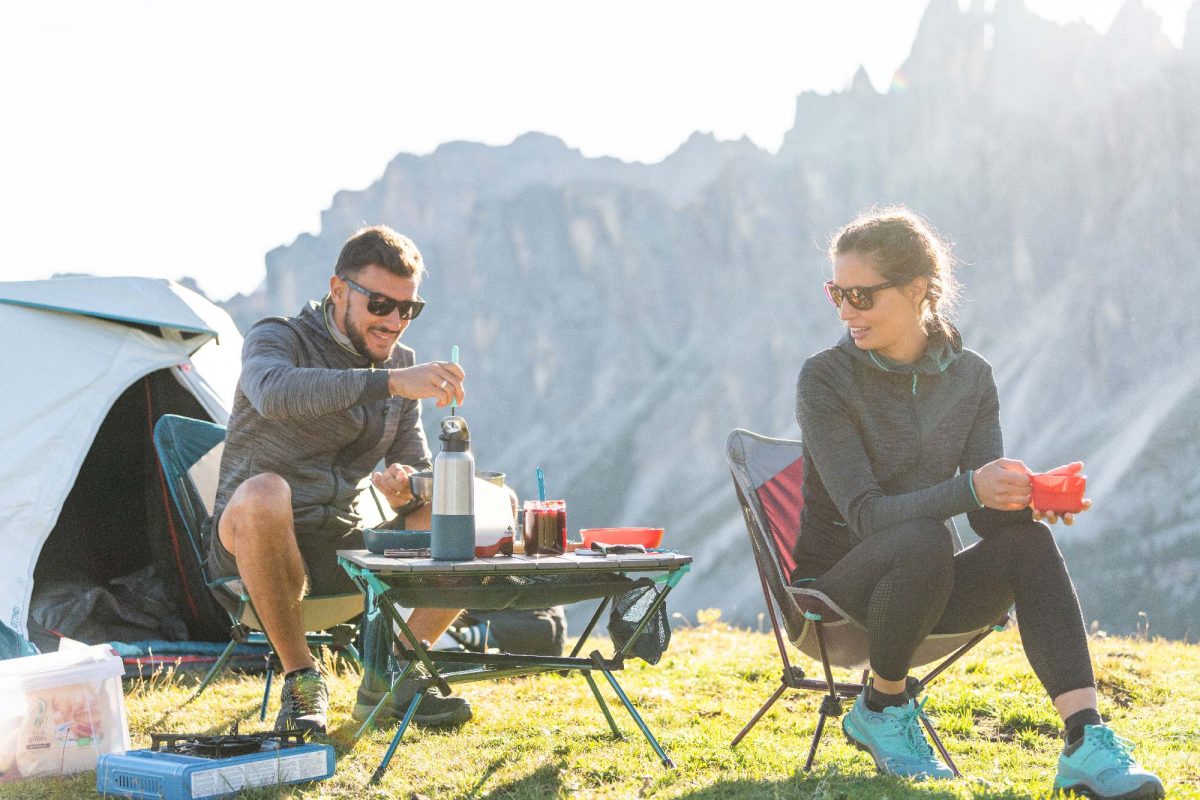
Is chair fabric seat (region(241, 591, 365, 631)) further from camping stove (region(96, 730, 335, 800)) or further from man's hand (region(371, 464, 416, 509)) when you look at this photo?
camping stove (region(96, 730, 335, 800))

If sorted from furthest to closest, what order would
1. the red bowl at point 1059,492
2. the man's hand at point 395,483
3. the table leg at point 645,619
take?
the man's hand at point 395,483 < the table leg at point 645,619 < the red bowl at point 1059,492

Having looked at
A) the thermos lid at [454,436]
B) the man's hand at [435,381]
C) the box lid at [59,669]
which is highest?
the man's hand at [435,381]

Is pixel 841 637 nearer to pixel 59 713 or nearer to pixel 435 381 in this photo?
pixel 435 381

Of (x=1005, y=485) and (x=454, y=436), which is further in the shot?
(x=454, y=436)

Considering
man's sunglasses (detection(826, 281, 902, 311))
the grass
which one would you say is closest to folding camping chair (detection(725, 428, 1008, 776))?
the grass

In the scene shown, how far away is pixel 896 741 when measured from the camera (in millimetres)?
2807

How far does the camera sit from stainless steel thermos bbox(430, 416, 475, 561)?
2.91m

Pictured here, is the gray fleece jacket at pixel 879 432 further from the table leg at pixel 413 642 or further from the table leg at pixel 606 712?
the table leg at pixel 413 642

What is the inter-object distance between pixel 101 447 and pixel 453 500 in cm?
382

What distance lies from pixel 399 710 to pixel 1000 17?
75.8 metres

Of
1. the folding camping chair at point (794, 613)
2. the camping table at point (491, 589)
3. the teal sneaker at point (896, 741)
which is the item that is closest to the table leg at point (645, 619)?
the camping table at point (491, 589)

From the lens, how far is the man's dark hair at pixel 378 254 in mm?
3578

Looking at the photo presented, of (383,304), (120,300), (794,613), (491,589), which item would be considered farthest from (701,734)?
(120,300)

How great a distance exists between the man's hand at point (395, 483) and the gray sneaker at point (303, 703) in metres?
0.61
